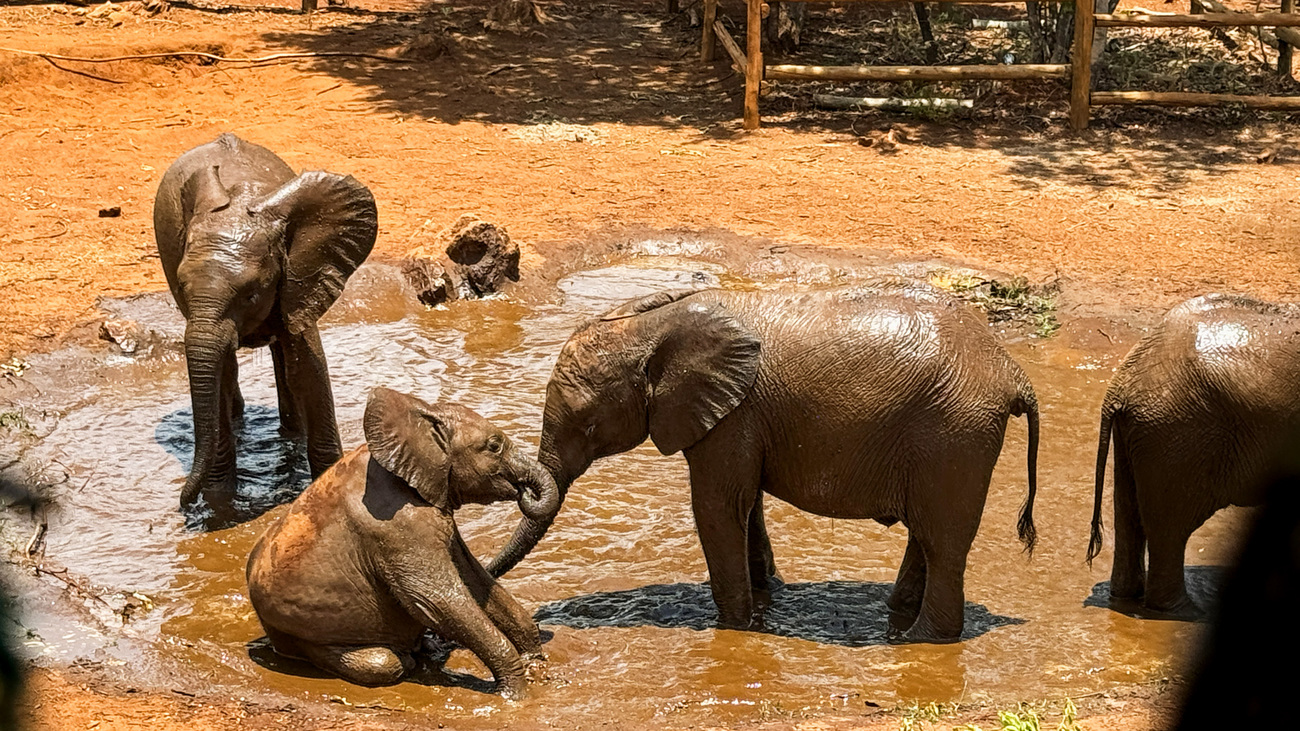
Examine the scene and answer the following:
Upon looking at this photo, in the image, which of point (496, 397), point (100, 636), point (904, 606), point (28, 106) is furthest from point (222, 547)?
point (28, 106)

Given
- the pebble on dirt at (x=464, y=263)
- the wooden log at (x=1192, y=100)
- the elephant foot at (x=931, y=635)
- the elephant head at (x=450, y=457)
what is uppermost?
the wooden log at (x=1192, y=100)

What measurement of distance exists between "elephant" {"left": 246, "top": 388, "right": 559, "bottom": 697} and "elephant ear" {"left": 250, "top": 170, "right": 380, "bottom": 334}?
1.97 meters

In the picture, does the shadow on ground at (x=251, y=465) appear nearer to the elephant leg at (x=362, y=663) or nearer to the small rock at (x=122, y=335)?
the small rock at (x=122, y=335)

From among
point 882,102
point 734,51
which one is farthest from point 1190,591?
point 734,51

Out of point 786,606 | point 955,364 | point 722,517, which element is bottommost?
point 786,606

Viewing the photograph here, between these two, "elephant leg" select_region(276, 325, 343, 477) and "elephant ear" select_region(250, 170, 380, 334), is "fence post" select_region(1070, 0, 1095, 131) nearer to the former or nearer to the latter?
"elephant ear" select_region(250, 170, 380, 334)

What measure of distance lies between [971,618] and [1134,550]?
87 cm

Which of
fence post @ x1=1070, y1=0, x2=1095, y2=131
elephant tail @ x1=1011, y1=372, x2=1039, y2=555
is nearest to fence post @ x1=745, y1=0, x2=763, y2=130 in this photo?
fence post @ x1=1070, y1=0, x2=1095, y2=131

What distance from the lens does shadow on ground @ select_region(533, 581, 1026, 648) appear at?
666 cm

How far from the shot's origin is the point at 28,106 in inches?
618

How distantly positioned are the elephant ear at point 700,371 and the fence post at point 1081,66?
9.79m

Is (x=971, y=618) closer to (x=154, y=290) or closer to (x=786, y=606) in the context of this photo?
(x=786, y=606)

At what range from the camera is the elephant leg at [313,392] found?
8039mm

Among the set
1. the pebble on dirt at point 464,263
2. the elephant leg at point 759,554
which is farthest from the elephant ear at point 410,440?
the pebble on dirt at point 464,263
